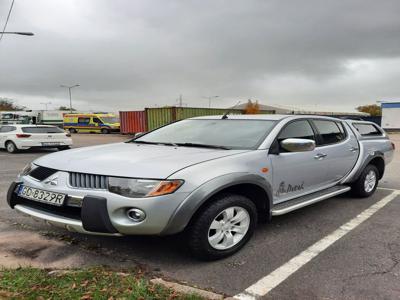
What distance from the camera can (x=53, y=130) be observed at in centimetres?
1466

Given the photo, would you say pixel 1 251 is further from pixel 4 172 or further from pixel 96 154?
pixel 4 172

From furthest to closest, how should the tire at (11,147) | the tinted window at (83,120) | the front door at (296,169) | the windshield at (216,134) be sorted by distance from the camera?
the tinted window at (83,120) → the tire at (11,147) → the windshield at (216,134) → the front door at (296,169)

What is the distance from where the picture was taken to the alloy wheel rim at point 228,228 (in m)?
3.31

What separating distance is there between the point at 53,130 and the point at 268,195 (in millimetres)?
12889

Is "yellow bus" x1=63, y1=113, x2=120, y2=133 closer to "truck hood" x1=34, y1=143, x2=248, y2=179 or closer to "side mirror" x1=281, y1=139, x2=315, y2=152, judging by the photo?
"truck hood" x1=34, y1=143, x2=248, y2=179

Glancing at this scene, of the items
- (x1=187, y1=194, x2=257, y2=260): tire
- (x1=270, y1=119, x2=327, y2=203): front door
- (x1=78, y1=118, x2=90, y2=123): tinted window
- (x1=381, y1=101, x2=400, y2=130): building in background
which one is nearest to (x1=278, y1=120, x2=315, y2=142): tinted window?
(x1=270, y1=119, x2=327, y2=203): front door

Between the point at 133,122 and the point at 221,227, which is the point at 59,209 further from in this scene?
the point at 133,122

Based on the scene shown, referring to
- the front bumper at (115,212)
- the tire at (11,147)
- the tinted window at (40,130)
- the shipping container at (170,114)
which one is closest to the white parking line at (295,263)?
the front bumper at (115,212)

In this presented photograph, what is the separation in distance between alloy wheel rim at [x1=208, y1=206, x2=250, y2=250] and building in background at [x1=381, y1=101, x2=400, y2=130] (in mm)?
41415

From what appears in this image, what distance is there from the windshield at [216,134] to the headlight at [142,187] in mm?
1154

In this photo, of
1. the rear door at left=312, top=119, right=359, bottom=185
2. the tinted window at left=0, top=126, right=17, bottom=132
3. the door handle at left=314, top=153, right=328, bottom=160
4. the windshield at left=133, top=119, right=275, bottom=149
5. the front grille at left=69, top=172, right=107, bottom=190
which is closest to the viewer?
the front grille at left=69, top=172, right=107, bottom=190

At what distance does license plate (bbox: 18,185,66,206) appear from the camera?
10.3 feet

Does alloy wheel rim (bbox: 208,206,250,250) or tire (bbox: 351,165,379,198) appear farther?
tire (bbox: 351,165,379,198)

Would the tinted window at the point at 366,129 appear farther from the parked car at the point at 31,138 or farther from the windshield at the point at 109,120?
the windshield at the point at 109,120
